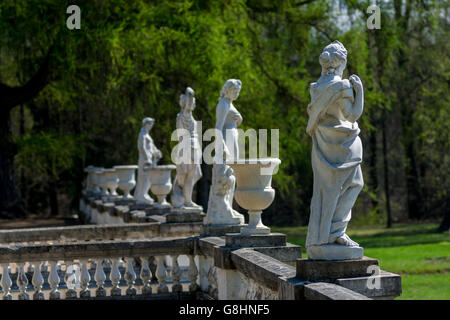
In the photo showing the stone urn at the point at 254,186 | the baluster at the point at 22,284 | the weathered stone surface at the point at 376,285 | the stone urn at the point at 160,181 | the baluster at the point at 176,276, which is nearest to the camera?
the weathered stone surface at the point at 376,285

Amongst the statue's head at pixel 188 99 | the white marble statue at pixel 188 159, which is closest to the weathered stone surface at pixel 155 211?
the white marble statue at pixel 188 159

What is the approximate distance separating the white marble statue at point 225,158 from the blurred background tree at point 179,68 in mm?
10559

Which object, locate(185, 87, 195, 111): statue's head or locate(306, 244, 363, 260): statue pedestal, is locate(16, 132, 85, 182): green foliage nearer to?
locate(185, 87, 195, 111): statue's head

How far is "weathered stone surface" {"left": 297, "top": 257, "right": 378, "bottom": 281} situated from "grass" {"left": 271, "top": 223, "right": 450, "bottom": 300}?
658 cm

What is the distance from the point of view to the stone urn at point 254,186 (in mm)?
8219

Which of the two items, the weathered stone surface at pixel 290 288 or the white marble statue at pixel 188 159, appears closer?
the weathered stone surface at pixel 290 288

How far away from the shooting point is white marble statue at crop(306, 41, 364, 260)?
5832 mm

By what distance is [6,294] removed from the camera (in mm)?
9156

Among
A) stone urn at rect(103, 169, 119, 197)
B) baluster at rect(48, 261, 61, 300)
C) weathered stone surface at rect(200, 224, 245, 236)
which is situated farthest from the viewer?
stone urn at rect(103, 169, 119, 197)

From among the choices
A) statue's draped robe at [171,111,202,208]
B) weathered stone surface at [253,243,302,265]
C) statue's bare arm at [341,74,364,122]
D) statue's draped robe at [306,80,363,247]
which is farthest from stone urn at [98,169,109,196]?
statue's bare arm at [341,74,364,122]

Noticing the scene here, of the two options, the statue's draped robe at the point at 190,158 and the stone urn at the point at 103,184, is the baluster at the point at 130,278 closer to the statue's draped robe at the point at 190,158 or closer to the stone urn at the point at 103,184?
the statue's draped robe at the point at 190,158

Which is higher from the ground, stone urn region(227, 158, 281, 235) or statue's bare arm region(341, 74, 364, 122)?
statue's bare arm region(341, 74, 364, 122)

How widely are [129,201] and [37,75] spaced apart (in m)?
5.93

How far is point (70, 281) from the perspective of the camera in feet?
31.6
